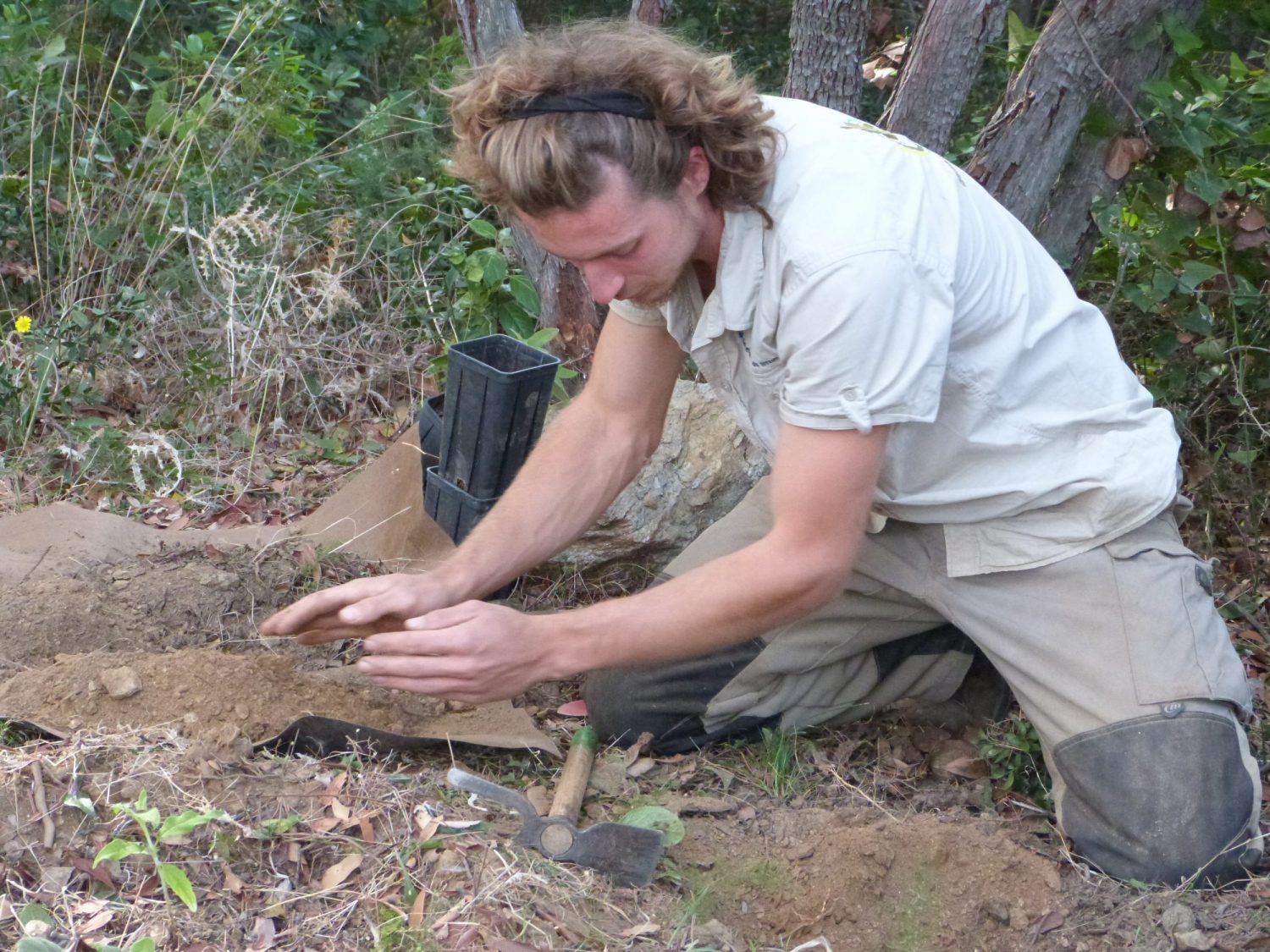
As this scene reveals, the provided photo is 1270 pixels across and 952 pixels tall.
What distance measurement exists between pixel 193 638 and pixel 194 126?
92.9 inches

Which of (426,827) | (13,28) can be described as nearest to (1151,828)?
(426,827)

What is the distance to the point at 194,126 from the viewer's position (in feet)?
15.1

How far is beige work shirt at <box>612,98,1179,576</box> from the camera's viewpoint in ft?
6.73

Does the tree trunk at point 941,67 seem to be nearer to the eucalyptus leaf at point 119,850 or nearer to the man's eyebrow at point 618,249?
the man's eyebrow at point 618,249

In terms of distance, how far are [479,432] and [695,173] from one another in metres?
1.34

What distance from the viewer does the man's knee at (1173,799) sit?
7.87ft

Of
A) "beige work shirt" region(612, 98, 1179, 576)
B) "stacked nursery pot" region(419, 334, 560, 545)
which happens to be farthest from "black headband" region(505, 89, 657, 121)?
"stacked nursery pot" region(419, 334, 560, 545)

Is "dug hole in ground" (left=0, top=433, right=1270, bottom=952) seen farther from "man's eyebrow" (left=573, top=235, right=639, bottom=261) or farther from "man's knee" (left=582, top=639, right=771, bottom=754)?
"man's eyebrow" (left=573, top=235, right=639, bottom=261)

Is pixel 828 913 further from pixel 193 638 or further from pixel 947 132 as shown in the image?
pixel 947 132

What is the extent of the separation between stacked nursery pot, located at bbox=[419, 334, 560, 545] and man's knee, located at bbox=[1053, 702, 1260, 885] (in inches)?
64.0

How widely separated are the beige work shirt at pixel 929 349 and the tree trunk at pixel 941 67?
112 centimetres

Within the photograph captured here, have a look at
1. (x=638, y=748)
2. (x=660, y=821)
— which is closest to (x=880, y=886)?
(x=660, y=821)

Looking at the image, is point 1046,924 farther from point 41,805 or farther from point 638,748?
point 41,805

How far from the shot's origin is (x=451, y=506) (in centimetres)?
347
